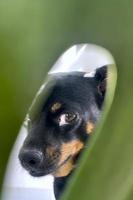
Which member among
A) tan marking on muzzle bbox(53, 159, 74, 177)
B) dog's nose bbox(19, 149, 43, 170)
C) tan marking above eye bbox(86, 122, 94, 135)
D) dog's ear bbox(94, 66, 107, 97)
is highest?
dog's ear bbox(94, 66, 107, 97)

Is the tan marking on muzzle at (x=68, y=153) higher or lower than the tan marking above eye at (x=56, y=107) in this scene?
lower

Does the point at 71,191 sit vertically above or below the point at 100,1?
below

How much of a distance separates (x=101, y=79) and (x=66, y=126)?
4cm

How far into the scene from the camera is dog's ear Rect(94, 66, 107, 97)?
0.32m

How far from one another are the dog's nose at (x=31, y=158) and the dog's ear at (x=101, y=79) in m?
0.06

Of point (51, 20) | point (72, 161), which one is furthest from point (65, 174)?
point (51, 20)

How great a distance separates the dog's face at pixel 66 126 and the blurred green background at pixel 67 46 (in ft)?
0.04

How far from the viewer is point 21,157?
0.34 m

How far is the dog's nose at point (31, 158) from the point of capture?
0.32m

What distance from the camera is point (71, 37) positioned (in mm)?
334

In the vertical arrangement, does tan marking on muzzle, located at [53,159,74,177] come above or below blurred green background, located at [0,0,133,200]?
below

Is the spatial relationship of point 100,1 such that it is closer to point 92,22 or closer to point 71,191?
point 92,22

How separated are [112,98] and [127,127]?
0.02 meters

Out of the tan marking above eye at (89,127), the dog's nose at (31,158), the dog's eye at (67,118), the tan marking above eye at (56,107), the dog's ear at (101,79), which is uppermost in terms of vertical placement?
the dog's ear at (101,79)
